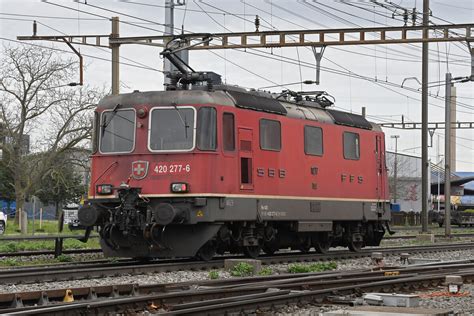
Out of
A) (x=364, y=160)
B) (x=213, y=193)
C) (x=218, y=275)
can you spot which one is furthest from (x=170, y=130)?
(x=364, y=160)

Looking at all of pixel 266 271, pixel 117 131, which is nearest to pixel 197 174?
pixel 117 131

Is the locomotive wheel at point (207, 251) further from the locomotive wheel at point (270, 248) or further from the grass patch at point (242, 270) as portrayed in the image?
the locomotive wheel at point (270, 248)

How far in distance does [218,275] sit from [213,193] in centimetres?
218

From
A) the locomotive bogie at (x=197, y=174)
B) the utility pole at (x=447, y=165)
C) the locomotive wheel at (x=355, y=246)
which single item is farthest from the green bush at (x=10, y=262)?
the utility pole at (x=447, y=165)

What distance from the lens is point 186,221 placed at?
18.2 m

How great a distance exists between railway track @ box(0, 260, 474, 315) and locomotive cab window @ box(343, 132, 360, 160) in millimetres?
7414

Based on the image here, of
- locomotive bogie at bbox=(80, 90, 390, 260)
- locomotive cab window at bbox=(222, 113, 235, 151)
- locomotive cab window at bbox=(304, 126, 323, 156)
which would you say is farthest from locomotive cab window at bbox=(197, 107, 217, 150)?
locomotive cab window at bbox=(304, 126, 323, 156)

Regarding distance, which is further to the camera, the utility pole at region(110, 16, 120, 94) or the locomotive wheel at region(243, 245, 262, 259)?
the utility pole at region(110, 16, 120, 94)

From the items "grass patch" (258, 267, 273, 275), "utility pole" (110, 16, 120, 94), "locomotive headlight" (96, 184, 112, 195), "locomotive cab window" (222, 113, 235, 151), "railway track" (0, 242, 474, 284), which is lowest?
"grass patch" (258, 267, 273, 275)

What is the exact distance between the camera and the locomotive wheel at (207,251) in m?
19.4

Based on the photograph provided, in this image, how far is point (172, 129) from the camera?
19.0 metres

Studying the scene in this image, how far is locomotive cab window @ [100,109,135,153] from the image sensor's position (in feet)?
63.4

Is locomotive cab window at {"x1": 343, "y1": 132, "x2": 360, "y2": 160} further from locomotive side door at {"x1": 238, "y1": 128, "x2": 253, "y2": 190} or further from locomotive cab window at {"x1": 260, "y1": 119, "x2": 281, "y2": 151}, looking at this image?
locomotive side door at {"x1": 238, "y1": 128, "x2": 253, "y2": 190}

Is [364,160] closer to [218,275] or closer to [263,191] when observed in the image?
[263,191]
